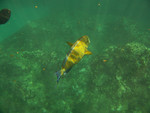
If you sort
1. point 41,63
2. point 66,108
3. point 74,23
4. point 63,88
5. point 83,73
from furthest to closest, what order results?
point 74,23, point 41,63, point 83,73, point 63,88, point 66,108

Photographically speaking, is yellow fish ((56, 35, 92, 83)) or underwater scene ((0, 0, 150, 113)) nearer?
yellow fish ((56, 35, 92, 83))

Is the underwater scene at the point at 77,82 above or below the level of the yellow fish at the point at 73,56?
below

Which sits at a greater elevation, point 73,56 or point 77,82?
point 73,56

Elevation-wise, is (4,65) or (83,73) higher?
(83,73)

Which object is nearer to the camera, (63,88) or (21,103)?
(21,103)

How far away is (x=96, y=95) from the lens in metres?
6.87

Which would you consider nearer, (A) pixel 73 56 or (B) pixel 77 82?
(A) pixel 73 56

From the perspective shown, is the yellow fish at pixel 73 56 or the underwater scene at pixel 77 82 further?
the underwater scene at pixel 77 82

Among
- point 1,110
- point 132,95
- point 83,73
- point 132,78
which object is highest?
point 132,78

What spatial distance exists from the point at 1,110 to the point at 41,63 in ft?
16.2

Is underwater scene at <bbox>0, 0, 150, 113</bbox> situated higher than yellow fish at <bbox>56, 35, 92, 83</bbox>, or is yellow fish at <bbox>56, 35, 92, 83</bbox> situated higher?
yellow fish at <bbox>56, 35, 92, 83</bbox>

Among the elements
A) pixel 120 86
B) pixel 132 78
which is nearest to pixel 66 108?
pixel 120 86

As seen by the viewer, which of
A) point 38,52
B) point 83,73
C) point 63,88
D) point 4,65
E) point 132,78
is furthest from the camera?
point 38,52

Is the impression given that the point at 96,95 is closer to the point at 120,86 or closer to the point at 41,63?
the point at 120,86
